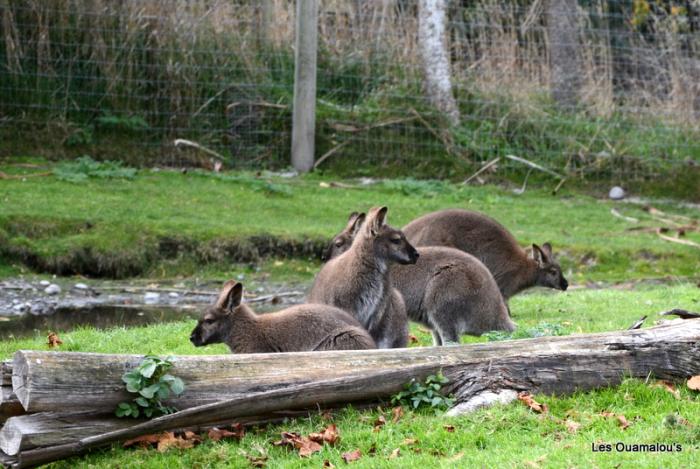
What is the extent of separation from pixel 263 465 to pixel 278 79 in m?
11.4

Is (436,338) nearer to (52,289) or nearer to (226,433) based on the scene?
(226,433)

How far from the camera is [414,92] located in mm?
16641

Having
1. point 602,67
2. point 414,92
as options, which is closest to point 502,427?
point 414,92

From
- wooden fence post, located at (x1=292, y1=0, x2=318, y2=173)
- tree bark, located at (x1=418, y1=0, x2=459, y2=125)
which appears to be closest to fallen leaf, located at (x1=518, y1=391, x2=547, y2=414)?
wooden fence post, located at (x1=292, y1=0, x2=318, y2=173)

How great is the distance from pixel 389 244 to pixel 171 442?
10.9ft

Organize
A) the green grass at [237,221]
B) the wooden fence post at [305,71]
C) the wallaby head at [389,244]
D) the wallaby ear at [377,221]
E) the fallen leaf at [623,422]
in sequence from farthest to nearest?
the wooden fence post at [305,71]
the green grass at [237,221]
the wallaby ear at [377,221]
the wallaby head at [389,244]
the fallen leaf at [623,422]

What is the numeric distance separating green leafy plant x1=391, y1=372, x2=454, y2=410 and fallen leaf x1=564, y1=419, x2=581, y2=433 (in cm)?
71

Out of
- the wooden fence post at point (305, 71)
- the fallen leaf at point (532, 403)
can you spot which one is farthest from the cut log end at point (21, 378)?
the wooden fence post at point (305, 71)

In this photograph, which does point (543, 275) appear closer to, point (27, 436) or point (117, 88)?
point (27, 436)

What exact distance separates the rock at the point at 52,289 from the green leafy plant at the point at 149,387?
6.17 meters

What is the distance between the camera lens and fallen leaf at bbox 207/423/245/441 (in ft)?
20.1

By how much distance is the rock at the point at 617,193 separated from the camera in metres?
16.2

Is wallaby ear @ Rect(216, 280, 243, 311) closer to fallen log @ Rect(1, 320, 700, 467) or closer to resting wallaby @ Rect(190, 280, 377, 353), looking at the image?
resting wallaby @ Rect(190, 280, 377, 353)

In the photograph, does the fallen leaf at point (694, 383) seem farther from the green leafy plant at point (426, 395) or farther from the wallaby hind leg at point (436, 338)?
the wallaby hind leg at point (436, 338)
